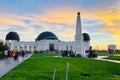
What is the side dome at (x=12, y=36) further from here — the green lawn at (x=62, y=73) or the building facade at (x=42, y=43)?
the green lawn at (x=62, y=73)

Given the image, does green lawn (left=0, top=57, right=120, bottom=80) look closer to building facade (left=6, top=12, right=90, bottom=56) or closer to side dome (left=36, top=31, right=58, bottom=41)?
building facade (left=6, top=12, right=90, bottom=56)

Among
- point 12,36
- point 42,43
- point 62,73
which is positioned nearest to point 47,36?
point 42,43

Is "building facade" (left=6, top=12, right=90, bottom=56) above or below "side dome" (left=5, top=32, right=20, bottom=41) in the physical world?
below

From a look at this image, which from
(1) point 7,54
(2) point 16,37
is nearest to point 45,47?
(2) point 16,37

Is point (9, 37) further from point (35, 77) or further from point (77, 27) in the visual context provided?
point (35, 77)

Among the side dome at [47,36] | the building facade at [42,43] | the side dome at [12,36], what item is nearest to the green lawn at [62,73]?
the building facade at [42,43]

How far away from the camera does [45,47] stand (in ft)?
516

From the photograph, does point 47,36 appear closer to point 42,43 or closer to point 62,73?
point 42,43

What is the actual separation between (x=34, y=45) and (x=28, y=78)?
145 metres

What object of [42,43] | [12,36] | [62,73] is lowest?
[62,73]

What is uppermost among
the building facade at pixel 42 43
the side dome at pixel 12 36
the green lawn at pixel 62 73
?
the side dome at pixel 12 36

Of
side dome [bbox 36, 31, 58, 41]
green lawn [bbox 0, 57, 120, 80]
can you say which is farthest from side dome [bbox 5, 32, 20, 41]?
green lawn [bbox 0, 57, 120, 80]

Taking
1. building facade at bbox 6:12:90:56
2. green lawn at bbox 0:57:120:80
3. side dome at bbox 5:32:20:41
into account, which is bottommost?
green lawn at bbox 0:57:120:80

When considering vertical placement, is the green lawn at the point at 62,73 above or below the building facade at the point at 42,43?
below
